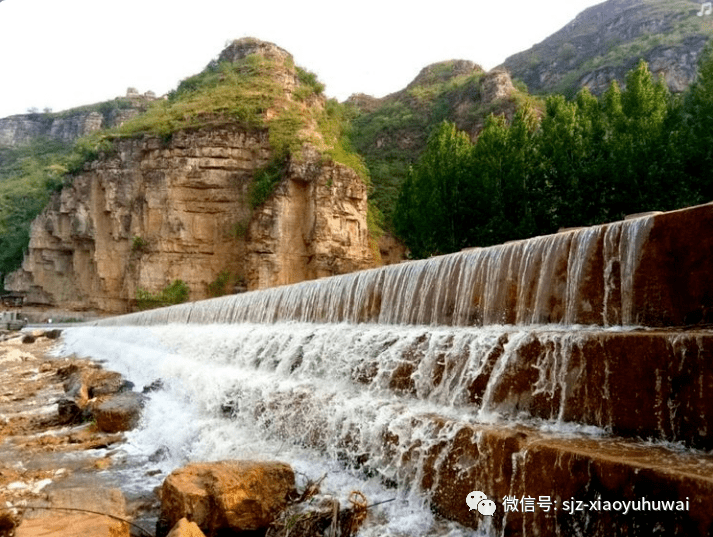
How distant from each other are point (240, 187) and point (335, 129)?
1160 cm

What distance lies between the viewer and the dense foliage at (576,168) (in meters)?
17.3

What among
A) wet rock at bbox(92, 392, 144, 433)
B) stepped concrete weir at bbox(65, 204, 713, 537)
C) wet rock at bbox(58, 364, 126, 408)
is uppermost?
stepped concrete weir at bbox(65, 204, 713, 537)

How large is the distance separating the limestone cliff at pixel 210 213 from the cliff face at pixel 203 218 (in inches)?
2.4

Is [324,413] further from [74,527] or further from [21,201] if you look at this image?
[21,201]

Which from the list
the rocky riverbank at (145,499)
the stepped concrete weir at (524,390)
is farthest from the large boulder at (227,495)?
the stepped concrete weir at (524,390)

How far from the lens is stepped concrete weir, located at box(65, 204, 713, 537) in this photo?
369 centimetres

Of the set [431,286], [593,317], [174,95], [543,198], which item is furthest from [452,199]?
[174,95]

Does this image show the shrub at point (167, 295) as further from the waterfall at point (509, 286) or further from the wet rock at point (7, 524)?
the wet rock at point (7, 524)

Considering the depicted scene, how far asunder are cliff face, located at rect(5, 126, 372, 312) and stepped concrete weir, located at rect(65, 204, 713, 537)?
2051cm

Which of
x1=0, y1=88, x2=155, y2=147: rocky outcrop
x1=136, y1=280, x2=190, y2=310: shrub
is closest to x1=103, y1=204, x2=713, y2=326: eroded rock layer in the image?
x1=136, y1=280, x2=190, y2=310: shrub

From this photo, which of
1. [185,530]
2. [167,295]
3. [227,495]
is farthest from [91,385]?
[167,295]

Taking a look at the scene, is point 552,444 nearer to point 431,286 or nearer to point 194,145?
point 431,286

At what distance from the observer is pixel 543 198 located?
2064 cm

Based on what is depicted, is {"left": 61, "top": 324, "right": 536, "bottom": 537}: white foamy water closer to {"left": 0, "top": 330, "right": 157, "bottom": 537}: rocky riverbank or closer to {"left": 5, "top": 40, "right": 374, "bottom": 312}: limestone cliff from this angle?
{"left": 0, "top": 330, "right": 157, "bottom": 537}: rocky riverbank
